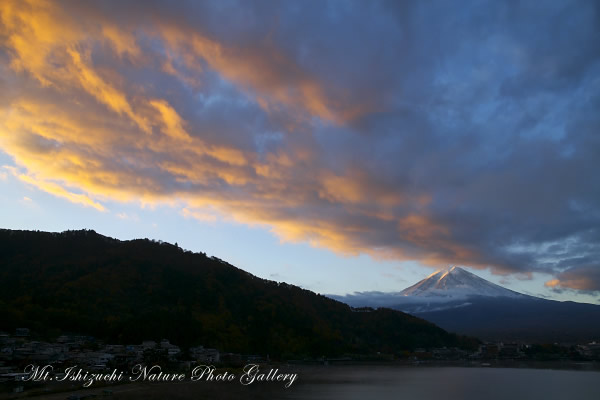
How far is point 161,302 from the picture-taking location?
166ft

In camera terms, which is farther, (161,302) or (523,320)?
(523,320)

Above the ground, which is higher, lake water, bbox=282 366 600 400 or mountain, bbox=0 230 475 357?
mountain, bbox=0 230 475 357

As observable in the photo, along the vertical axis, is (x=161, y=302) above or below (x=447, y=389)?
above

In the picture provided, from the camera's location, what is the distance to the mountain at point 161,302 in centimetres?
4219

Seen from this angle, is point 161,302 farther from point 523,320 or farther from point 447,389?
point 523,320

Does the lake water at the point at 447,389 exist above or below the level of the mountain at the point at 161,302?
below

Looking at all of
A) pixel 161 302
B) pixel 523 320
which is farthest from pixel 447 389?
pixel 523 320

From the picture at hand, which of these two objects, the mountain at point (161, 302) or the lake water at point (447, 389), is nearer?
the lake water at point (447, 389)

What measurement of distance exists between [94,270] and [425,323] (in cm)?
5409

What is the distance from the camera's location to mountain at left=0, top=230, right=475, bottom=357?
138 ft

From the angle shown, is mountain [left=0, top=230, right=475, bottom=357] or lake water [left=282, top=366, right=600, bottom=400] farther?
Result: mountain [left=0, top=230, right=475, bottom=357]

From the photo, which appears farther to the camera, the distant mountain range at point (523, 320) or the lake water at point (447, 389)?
the distant mountain range at point (523, 320)

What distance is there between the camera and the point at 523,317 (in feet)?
439

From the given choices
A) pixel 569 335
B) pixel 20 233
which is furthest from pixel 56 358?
pixel 569 335
